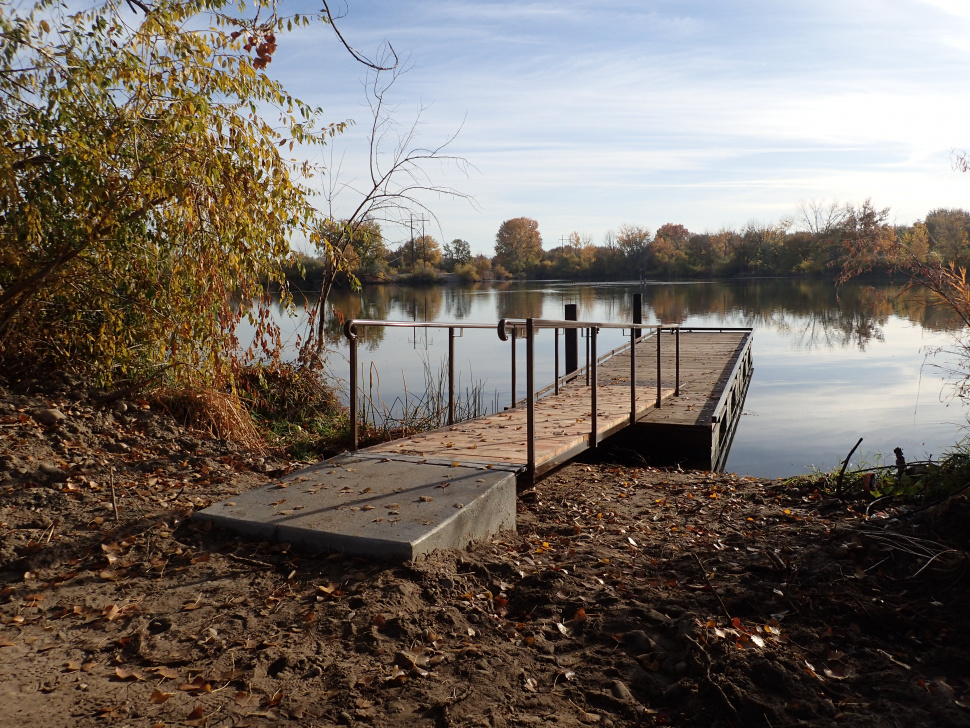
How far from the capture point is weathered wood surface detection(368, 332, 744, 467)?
17.9 ft

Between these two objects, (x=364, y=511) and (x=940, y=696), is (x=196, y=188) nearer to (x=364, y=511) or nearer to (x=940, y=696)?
(x=364, y=511)

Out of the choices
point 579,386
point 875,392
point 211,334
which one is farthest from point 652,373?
point 211,334

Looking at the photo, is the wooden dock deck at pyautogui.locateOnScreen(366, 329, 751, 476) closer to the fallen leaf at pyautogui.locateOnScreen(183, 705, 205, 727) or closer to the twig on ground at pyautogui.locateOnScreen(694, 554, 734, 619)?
the twig on ground at pyautogui.locateOnScreen(694, 554, 734, 619)

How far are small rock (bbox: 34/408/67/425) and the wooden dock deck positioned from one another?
87.3 inches

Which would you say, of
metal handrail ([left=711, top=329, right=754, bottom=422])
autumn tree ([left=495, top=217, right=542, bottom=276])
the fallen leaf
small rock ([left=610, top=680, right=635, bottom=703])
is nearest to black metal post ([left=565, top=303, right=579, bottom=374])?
metal handrail ([left=711, top=329, right=754, bottom=422])

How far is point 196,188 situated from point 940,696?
17.9 feet

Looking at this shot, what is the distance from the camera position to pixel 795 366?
19781 millimetres

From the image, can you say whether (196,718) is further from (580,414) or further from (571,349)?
(571,349)

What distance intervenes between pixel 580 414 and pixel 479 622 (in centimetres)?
435

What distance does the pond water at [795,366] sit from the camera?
11.3 metres

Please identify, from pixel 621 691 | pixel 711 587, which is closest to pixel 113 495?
pixel 621 691

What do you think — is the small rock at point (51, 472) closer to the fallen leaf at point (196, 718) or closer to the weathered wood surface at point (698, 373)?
the fallen leaf at point (196, 718)

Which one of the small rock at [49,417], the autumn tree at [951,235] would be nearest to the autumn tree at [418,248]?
the small rock at [49,417]

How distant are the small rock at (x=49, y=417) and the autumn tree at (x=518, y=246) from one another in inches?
2507
